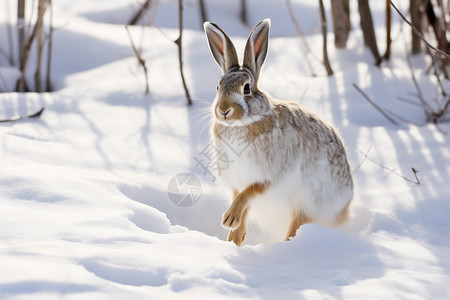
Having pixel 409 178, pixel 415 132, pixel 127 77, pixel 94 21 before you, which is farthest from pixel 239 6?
pixel 409 178

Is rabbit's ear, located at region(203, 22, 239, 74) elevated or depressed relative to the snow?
elevated

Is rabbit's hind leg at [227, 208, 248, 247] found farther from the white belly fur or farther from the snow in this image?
the snow

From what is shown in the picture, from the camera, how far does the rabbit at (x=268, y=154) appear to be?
277 centimetres

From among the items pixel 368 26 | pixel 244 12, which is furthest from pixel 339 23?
pixel 244 12

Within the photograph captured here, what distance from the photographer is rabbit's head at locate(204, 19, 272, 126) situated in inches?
106

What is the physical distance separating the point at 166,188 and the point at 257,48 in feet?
3.02

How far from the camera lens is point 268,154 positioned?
2.82 m

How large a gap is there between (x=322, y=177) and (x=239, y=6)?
528cm

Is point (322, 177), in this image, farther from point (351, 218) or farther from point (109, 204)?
point (109, 204)

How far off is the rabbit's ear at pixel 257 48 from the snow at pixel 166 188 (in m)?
0.49

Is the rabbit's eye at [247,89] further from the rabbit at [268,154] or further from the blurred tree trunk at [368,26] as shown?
the blurred tree trunk at [368,26]

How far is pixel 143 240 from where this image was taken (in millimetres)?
2459

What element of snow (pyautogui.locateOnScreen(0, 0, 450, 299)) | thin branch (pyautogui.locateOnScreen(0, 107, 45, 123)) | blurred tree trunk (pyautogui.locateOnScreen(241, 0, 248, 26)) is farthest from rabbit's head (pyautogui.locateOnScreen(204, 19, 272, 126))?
blurred tree trunk (pyautogui.locateOnScreen(241, 0, 248, 26))

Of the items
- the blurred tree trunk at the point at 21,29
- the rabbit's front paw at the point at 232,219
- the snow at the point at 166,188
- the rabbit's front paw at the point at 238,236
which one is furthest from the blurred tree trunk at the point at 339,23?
the rabbit's front paw at the point at 232,219
